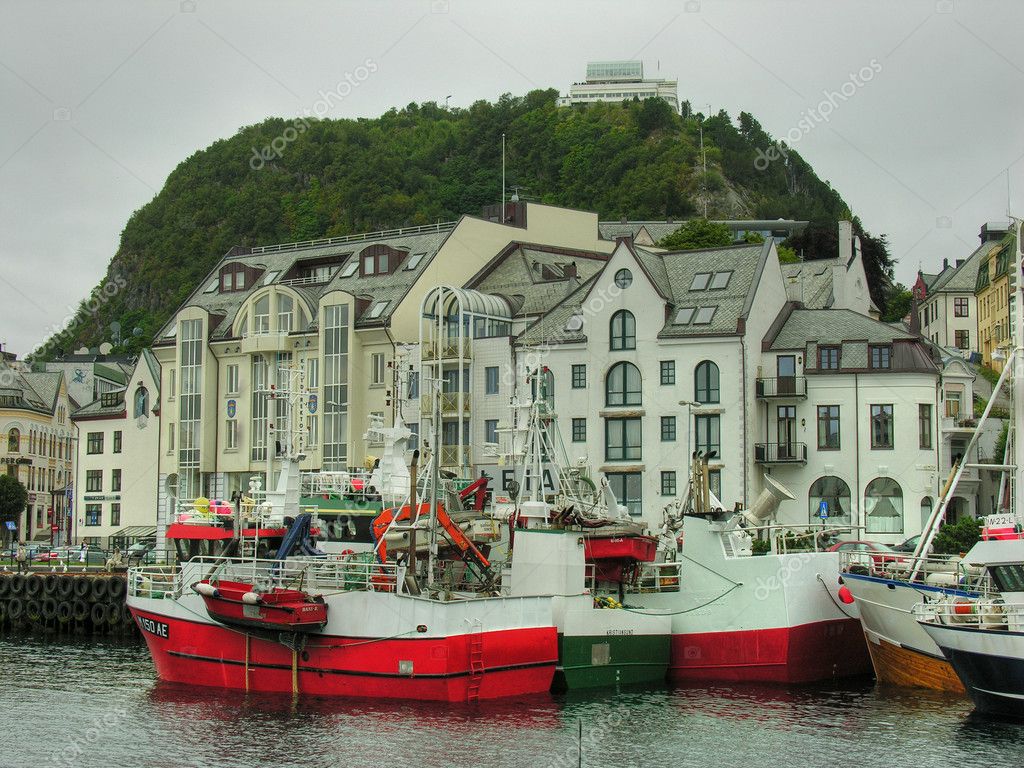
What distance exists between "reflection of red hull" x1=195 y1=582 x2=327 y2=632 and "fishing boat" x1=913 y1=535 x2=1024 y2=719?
17.0 meters

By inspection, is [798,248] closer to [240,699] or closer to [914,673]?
[914,673]

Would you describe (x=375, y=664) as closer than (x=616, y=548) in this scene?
Yes

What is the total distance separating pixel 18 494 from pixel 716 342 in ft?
227

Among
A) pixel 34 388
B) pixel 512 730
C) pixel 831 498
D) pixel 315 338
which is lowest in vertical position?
pixel 512 730

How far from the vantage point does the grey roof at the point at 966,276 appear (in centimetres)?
12462

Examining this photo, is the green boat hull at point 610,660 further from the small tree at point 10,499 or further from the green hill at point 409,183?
the green hill at point 409,183

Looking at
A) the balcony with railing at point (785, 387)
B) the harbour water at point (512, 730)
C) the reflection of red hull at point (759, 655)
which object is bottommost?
the harbour water at point (512, 730)

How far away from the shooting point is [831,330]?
71.9 meters

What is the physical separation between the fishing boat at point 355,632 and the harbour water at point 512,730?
29.4 inches

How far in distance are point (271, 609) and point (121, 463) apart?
54.9 m

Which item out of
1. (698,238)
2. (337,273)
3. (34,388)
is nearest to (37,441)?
(34,388)

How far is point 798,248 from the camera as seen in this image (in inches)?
4899

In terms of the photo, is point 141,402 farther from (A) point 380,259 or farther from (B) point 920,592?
(B) point 920,592

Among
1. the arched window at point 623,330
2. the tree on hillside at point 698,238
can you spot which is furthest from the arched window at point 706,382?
the tree on hillside at point 698,238
